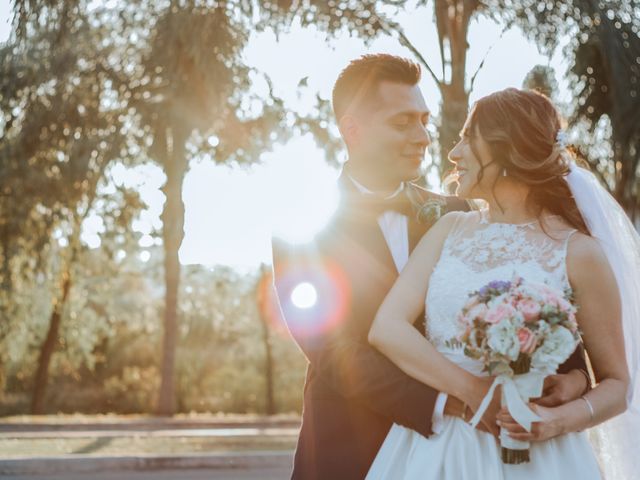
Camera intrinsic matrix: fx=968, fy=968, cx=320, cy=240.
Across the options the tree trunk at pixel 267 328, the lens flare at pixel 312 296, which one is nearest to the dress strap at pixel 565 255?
the lens flare at pixel 312 296

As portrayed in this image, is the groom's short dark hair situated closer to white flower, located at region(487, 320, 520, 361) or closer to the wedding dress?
the wedding dress

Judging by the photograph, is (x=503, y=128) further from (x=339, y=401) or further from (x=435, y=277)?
(x=339, y=401)

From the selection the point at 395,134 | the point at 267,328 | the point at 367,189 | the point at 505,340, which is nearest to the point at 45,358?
the point at 267,328

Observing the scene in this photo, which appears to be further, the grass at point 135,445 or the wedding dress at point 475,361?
the grass at point 135,445

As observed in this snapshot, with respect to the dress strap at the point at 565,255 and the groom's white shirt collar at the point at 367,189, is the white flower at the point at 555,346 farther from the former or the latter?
the groom's white shirt collar at the point at 367,189

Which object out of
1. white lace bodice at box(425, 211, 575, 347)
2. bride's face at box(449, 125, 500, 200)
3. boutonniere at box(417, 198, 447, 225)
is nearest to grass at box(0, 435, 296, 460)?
boutonniere at box(417, 198, 447, 225)

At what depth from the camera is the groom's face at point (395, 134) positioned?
165 inches

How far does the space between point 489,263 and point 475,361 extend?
1.23 feet

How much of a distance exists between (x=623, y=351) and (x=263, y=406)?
1390 inches

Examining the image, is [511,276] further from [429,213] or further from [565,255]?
[429,213]

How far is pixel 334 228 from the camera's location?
13.1 ft

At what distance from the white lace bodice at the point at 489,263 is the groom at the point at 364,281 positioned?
7.1 inches

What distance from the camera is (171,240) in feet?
62.7

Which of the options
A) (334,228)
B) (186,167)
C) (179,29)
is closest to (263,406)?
(186,167)
